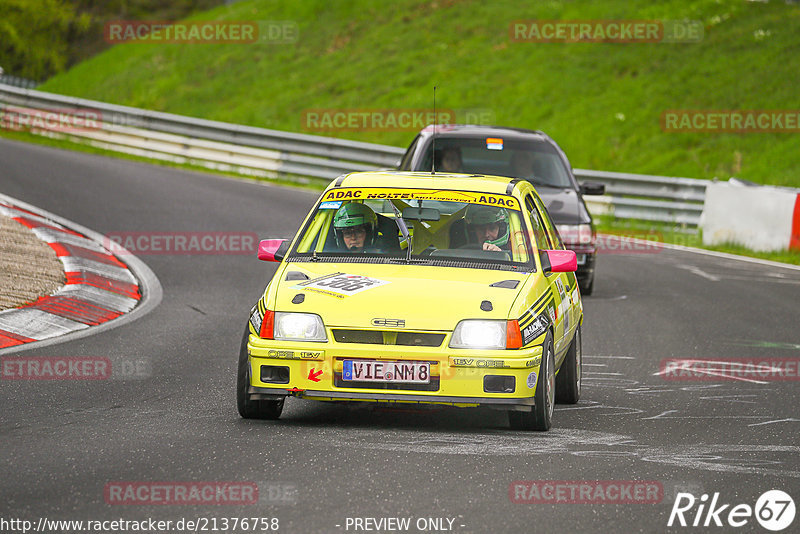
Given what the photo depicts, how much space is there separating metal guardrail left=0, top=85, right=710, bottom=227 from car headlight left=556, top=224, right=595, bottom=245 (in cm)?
980

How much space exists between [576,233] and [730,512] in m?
8.36

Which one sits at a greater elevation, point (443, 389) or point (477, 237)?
point (477, 237)

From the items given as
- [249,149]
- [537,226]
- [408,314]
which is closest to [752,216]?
[249,149]

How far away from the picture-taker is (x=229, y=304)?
520 inches

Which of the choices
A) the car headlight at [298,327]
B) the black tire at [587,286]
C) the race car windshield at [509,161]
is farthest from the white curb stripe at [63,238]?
the car headlight at [298,327]

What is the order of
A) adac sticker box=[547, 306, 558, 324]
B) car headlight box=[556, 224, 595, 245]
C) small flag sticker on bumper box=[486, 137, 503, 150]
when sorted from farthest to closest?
small flag sticker on bumper box=[486, 137, 503, 150]
car headlight box=[556, 224, 595, 245]
adac sticker box=[547, 306, 558, 324]

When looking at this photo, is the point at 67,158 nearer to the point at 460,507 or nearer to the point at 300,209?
the point at 300,209

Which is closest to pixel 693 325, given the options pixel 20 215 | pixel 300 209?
pixel 20 215

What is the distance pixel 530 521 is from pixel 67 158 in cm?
2216

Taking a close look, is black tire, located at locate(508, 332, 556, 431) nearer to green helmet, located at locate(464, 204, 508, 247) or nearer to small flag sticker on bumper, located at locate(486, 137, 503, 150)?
green helmet, located at locate(464, 204, 508, 247)

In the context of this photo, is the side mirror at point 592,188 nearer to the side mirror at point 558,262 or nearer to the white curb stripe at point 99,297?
the white curb stripe at point 99,297

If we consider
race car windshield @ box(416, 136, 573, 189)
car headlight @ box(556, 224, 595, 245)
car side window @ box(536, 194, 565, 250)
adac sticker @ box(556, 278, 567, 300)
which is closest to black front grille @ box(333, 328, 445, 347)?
adac sticker @ box(556, 278, 567, 300)

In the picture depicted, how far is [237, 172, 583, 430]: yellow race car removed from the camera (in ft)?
23.4

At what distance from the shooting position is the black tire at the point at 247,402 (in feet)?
24.3
